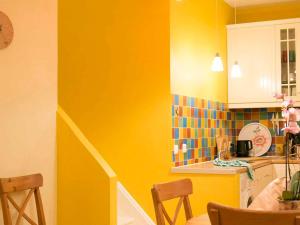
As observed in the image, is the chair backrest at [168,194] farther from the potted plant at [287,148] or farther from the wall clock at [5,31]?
the wall clock at [5,31]

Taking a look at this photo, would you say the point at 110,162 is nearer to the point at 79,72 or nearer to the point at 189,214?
the point at 79,72

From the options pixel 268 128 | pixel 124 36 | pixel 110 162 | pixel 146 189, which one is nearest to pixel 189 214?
pixel 146 189

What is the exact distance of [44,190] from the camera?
11.2 ft

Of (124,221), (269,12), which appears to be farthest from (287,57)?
(124,221)

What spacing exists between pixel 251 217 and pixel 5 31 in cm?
205

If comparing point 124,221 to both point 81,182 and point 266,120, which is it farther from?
point 266,120

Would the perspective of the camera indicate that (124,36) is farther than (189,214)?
Yes

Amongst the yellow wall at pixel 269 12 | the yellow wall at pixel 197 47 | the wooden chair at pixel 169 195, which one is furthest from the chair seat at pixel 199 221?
the yellow wall at pixel 269 12

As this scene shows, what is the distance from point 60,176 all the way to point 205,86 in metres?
2.29

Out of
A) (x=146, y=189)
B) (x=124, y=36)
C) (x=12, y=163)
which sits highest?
(x=124, y=36)

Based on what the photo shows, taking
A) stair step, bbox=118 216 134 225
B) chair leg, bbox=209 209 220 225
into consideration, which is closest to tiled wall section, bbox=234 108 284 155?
stair step, bbox=118 216 134 225

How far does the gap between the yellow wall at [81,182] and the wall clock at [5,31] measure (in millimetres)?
694

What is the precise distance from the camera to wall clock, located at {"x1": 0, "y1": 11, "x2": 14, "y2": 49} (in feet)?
9.97

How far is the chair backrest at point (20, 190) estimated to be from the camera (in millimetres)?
2883
